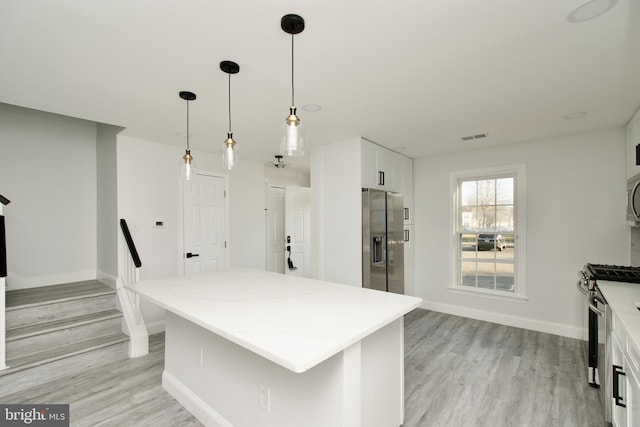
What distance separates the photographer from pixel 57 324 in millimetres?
2953

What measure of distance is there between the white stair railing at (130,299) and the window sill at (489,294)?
3.98 m

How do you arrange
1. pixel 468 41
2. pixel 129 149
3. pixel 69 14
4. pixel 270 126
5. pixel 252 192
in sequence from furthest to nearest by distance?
pixel 252 192, pixel 129 149, pixel 270 126, pixel 468 41, pixel 69 14

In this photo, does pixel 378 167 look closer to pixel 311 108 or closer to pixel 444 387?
pixel 311 108

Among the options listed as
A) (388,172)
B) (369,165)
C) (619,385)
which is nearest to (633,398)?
(619,385)

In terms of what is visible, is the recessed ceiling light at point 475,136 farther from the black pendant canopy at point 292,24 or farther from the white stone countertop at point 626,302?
the black pendant canopy at point 292,24

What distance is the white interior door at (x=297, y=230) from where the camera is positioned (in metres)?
5.40

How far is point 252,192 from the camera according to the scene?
4781 mm

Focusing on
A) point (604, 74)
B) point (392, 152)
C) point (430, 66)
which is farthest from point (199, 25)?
point (392, 152)

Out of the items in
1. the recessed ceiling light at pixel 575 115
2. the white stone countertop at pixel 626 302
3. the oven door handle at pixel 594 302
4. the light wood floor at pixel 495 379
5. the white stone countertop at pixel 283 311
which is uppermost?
the recessed ceiling light at pixel 575 115

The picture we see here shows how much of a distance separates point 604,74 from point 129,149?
14.7 feet

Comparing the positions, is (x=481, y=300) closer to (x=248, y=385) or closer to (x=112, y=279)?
(x=248, y=385)

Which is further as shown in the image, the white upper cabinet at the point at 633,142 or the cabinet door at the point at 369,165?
the cabinet door at the point at 369,165

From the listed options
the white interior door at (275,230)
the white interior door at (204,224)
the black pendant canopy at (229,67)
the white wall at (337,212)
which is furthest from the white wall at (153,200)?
the black pendant canopy at (229,67)

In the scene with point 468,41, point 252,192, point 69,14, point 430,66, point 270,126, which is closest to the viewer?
point 69,14
